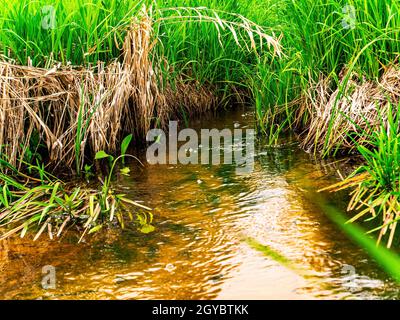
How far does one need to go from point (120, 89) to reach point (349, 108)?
143 centimetres

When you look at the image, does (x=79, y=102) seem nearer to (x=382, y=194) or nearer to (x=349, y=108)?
(x=349, y=108)

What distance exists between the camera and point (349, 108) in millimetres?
3355

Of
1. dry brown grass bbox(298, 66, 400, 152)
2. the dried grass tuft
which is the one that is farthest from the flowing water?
the dried grass tuft

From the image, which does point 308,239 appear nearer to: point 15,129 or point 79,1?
point 15,129

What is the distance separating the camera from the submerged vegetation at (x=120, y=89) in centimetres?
280

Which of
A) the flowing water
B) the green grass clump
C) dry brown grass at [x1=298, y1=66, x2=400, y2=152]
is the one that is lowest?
the flowing water

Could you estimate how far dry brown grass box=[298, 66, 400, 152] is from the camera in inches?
129

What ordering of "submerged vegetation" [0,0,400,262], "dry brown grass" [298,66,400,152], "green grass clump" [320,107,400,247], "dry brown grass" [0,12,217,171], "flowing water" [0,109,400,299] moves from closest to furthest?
"flowing water" [0,109,400,299]
"green grass clump" [320,107,400,247]
"submerged vegetation" [0,0,400,262]
"dry brown grass" [0,12,217,171]
"dry brown grass" [298,66,400,152]

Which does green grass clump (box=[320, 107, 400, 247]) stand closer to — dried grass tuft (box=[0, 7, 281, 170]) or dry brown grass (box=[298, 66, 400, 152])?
dry brown grass (box=[298, 66, 400, 152])

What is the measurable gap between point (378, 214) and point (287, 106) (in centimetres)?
167

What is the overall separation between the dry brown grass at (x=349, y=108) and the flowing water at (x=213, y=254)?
0.37 metres

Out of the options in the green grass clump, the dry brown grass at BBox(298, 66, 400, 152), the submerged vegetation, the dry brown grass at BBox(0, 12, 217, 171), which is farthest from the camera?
the dry brown grass at BBox(298, 66, 400, 152)

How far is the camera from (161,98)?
13.3ft

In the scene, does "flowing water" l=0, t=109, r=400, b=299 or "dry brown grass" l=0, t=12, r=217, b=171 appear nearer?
"flowing water" l=0, t=109, r=400, b=299
